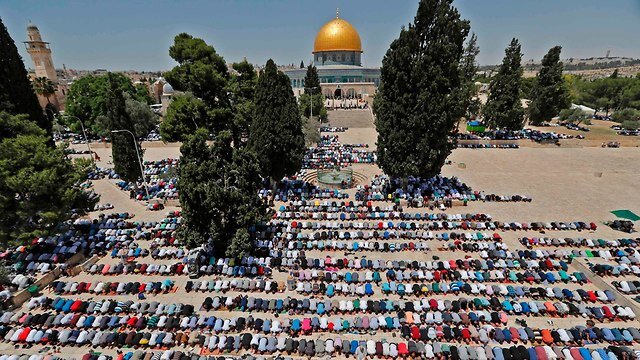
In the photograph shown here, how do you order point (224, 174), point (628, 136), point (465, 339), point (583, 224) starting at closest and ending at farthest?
point (465, 339)
point (224, 174)
point (583, 224)
point (628, 136)

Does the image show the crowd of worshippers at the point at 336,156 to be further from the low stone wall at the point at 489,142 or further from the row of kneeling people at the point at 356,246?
the row of kneeling people at the point at 356,246

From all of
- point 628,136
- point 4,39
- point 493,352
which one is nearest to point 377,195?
Result: point 493,352

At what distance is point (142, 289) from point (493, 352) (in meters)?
20.3

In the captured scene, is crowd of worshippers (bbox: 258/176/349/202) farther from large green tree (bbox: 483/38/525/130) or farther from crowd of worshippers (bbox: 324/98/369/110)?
crowd of worshippers (bbox: 324/98/369/110)

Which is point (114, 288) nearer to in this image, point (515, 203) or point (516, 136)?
point (515, 203)

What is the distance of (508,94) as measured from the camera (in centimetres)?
5181

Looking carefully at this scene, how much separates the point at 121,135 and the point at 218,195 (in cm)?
1800

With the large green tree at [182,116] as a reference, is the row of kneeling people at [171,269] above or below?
below

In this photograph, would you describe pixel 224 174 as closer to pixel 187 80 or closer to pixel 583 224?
pixel 187 80

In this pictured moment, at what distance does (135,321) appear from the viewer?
17.3m

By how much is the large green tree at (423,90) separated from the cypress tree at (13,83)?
106ft

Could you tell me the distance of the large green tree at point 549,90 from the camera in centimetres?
5338

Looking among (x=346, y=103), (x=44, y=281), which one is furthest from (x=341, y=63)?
(x=44, y=281)

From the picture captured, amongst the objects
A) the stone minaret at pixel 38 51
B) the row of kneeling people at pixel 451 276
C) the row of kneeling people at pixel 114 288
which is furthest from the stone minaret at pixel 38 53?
the row of kneeling people at pixel 451 276
